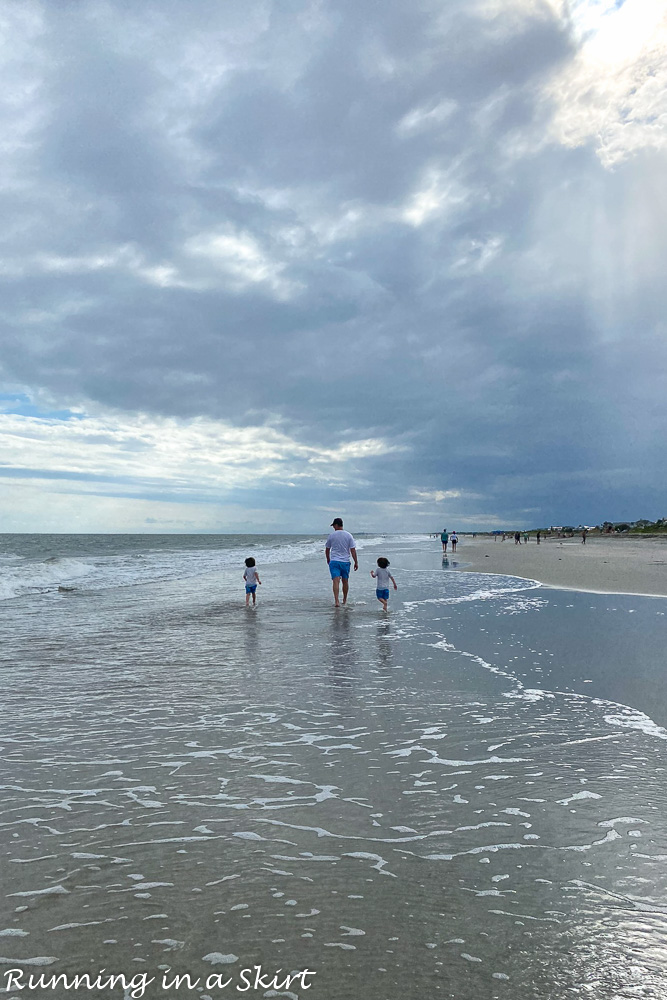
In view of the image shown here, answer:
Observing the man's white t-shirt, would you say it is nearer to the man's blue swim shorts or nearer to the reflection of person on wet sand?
the man's blue swim shorts

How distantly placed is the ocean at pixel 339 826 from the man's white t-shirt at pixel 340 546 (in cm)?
786

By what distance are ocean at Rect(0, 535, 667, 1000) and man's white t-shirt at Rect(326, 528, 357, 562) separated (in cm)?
786

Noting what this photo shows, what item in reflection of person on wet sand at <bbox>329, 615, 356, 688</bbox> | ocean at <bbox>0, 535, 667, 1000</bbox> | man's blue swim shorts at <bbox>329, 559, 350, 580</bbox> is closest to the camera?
ocean at <bbox>0, 535, 667, 1000</bbox>

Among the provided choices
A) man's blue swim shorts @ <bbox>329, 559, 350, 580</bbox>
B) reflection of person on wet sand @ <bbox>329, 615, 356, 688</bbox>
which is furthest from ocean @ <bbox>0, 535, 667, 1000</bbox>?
man's blue swim shorts @ <bbox>329, 559, 350, 580</bbox>

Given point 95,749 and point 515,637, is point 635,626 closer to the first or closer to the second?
point 515,637

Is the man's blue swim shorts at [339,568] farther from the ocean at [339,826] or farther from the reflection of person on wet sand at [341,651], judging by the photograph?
the ocean at [339,826]

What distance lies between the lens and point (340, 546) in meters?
18.0

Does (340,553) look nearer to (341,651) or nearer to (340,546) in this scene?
(340,546)

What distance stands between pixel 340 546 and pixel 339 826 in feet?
45.6

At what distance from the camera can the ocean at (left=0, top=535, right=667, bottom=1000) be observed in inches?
110

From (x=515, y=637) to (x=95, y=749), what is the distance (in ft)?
27.4

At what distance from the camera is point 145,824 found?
417 cm

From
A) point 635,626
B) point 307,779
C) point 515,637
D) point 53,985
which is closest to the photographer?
point 53,985

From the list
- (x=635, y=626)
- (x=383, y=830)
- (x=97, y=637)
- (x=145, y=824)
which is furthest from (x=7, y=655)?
(x=635, y=626)
